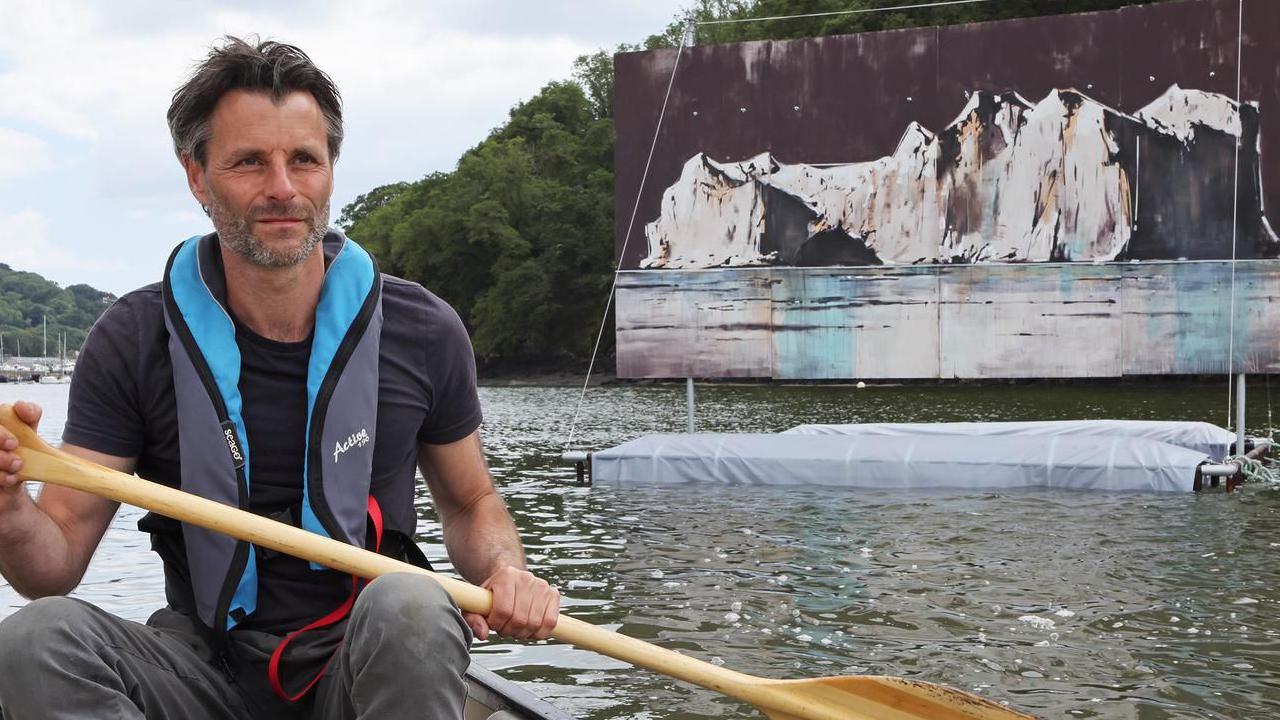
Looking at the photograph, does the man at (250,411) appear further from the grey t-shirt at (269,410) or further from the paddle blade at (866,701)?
the paddle blade at (866,701)

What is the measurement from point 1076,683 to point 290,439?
4.64 metres

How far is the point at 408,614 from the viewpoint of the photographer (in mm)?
2309

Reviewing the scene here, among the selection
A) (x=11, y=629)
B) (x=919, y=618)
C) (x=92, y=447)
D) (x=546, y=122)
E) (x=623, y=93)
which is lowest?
(x=919, y=618)

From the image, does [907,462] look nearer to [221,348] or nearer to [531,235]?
[221,348]

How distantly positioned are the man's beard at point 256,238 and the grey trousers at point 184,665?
733 millimetres

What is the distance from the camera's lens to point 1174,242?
Result: 1562cm

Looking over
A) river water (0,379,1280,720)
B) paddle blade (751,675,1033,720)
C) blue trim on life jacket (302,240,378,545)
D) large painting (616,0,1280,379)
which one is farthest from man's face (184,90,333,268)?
large painting (616,0,1280,379)

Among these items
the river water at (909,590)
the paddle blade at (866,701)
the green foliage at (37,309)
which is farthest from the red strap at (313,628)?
the green foliage at (37,309)

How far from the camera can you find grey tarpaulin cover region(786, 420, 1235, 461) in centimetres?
1438

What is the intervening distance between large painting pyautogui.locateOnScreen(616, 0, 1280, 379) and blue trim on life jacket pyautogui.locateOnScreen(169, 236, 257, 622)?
1432 centimetres

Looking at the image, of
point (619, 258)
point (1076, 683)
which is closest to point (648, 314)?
point (619, 258)

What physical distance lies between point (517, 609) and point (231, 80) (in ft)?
4.00

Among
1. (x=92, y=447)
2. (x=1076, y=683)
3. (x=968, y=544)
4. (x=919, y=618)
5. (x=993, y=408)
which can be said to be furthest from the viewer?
(x=993, y=408)

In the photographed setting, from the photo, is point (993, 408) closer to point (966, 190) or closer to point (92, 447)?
point (966, 190)
